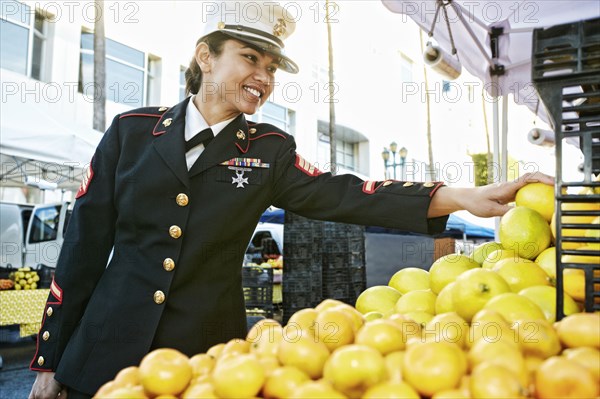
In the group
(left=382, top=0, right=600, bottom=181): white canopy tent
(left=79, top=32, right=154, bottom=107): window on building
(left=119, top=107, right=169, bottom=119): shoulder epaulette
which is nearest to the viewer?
(left=119, top=107, right=169, bottom=119): shoulder epaulette

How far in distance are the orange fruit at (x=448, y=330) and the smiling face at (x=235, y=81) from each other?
1.11 m

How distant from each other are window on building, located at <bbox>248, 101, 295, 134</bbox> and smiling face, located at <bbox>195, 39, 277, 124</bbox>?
18083 millimetres

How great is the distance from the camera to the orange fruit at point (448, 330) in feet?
3.88

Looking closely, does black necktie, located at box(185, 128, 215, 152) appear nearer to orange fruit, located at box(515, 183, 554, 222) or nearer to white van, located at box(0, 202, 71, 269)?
orange fruit, located at box(515, 183, 554, 222)

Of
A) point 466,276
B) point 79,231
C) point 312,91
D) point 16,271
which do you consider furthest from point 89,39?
point 466,276

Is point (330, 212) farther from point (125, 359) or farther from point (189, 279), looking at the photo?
point (125, 359)

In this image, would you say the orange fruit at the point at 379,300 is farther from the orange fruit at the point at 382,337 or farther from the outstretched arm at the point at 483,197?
the orange fruit at the point at 382,337

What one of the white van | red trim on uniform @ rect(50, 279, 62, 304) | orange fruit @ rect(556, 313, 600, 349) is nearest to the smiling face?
red trim on uniform @ rect(50, 279, 62, 304)

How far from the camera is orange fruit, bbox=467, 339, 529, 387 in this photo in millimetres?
1010

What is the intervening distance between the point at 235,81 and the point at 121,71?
1452 centimetres

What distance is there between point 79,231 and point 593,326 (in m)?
1.67

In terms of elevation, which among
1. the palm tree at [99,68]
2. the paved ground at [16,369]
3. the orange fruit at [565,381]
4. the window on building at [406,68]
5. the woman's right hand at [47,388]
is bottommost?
the paved ground at [16,369]

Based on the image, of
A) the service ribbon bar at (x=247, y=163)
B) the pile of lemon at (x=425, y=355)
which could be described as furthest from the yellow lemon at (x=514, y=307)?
the service ribbon bar at (x=247, y=163)

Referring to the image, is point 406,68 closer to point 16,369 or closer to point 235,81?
point 16,369
